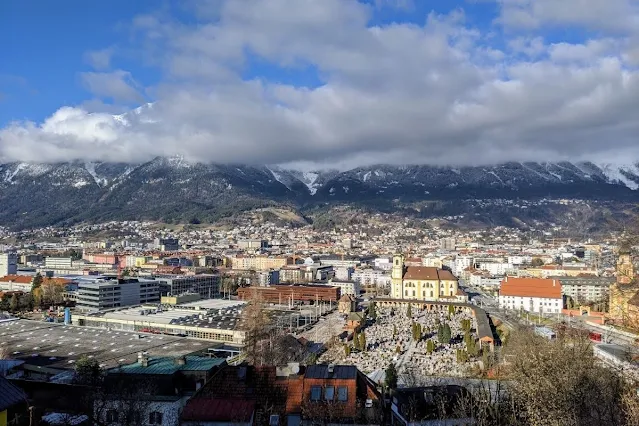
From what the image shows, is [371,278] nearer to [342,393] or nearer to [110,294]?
[110,294]

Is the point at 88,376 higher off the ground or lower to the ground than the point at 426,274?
higher

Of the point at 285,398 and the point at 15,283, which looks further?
the point at 15,283

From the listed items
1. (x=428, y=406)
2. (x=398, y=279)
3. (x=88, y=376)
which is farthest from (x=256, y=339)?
(x=398, y=279)

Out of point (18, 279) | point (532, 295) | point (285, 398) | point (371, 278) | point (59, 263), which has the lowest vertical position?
point (371, 278)

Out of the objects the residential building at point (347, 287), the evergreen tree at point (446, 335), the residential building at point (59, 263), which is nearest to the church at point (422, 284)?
the residential building at point (347, 287)

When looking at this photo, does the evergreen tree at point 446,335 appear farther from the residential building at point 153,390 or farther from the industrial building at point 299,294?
the industrial building at point 299,294

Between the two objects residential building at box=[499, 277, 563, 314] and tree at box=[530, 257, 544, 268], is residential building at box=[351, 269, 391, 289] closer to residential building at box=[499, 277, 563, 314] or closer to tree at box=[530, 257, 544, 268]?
residential building at box=[499, 277, 563, 314]

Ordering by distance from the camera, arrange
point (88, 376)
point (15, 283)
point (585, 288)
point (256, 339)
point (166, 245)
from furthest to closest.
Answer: point (166, 245) < point (15, 283) < point (585, 288) < point (256, 339) < point (88, 376)
